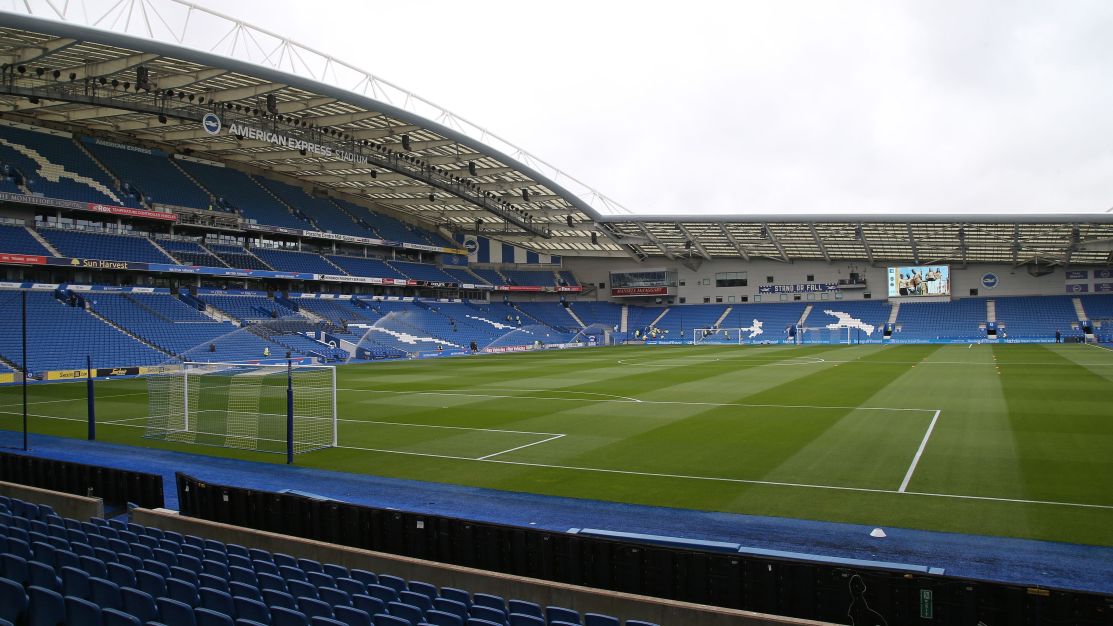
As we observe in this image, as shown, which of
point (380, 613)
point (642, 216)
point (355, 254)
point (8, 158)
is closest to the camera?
point (380, 613)

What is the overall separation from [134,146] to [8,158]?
10689 mm

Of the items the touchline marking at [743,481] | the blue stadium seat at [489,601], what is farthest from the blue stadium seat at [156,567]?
the touchline marking at [743,481]

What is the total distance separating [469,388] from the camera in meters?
30.5

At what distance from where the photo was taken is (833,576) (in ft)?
22.4

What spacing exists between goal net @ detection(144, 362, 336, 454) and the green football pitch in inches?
29.3

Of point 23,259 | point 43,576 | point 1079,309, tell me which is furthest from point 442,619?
point 1079,309

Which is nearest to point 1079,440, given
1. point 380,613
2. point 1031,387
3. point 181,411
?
point 1031,387

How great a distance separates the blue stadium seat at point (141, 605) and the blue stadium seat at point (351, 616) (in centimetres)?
142

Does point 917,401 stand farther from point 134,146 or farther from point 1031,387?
point 134,146

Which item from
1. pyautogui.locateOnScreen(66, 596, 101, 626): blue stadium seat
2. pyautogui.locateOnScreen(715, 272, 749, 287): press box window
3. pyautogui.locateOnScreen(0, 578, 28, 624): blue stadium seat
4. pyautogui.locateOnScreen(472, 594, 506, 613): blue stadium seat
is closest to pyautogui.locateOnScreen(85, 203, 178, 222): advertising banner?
pyautogui.locateOnScreen(0, 578, 28, 624): blue stadium seat

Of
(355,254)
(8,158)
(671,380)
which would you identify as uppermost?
(8,158)

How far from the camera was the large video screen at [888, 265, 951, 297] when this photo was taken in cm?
6756

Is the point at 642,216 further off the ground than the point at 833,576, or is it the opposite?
the point at 642,216

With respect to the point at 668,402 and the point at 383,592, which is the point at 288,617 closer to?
the point at 383,592
